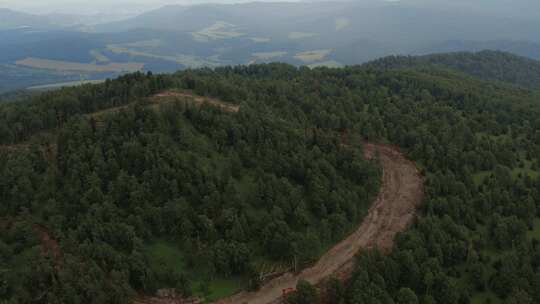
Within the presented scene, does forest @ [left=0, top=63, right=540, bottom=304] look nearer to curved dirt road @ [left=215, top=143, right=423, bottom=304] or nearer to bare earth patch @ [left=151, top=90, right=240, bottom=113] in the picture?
curved dirt road @ [left=215, top=143, right=423, bottom=304]

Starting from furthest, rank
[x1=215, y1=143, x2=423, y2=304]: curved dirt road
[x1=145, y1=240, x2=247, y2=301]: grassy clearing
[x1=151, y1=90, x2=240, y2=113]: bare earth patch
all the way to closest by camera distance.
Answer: [x1=151, y1=90, x2=240, y2=113]: bare earth patch → [x1=215, y1=143, x2=423, y2=304]: curved dirt road → [x1=145, y1=240, x2=247, y2=301]: grassy clearing

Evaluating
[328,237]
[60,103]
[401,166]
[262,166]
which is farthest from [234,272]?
[60,103]

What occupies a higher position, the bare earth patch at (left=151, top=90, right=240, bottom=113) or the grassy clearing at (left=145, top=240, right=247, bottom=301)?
the bare earth patch at (left=151, top=90, right=240, bottom=113)

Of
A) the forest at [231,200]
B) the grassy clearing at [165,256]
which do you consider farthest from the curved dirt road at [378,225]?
the grassy clearing at [165,256]

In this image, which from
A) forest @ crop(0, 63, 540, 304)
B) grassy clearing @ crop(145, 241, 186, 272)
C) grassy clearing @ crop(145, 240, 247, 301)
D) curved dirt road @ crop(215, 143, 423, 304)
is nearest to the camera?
forest @ crop(0, 63, 540, 304)

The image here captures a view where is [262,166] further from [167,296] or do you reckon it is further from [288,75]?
[288,75]

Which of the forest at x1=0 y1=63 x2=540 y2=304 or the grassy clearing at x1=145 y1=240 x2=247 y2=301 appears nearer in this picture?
the forest at x1=0 y1=63 x2=540 y2=304

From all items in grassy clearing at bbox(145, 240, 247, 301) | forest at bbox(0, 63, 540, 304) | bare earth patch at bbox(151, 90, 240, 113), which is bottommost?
grassy clearing at bbox(145, 240, 247, 301)

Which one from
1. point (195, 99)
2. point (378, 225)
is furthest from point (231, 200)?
point (195, 99)

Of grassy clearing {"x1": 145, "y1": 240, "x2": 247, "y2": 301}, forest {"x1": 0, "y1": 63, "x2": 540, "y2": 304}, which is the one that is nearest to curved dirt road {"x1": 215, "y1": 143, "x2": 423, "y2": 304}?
grassy clearing {"x1": 145, "y1": 240, "x2": 247, "y2": 301}
